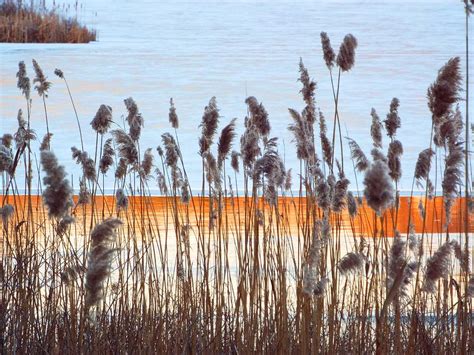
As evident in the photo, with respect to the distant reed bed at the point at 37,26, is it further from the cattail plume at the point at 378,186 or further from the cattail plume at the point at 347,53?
the cattail plume at the point at 378,186

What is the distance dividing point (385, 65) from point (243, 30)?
2.24 m

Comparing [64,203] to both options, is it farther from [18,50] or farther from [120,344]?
[18,50]

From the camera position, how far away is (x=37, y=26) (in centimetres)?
1308

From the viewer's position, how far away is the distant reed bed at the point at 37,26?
12.5 meters

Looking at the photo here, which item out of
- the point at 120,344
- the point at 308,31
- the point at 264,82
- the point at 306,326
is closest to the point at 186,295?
the point at 120,344

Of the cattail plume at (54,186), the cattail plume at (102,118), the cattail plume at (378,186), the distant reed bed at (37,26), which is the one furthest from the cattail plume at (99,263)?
the distant reed bed at (37,26)

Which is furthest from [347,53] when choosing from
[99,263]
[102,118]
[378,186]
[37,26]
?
[37,26]

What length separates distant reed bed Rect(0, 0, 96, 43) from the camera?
41.0ft

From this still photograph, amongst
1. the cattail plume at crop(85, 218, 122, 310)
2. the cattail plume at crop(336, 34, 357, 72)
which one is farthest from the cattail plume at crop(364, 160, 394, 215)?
the cattail plume at crop(336, 34, 357, 72)

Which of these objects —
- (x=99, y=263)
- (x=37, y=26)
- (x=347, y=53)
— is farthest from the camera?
(x=37, y=26)

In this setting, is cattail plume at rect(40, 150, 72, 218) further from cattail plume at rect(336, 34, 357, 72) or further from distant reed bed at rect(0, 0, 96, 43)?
distant reed bed at rect(0, 0, 96, 43)

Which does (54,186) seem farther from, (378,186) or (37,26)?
(37,26)

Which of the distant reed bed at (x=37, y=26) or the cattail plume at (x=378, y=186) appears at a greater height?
the distant reed bed at (x=37, y=26)

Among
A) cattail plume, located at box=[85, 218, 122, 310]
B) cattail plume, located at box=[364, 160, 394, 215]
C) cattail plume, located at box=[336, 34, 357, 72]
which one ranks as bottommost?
cattail plume, located at box=[85, 218, 122, 310]
